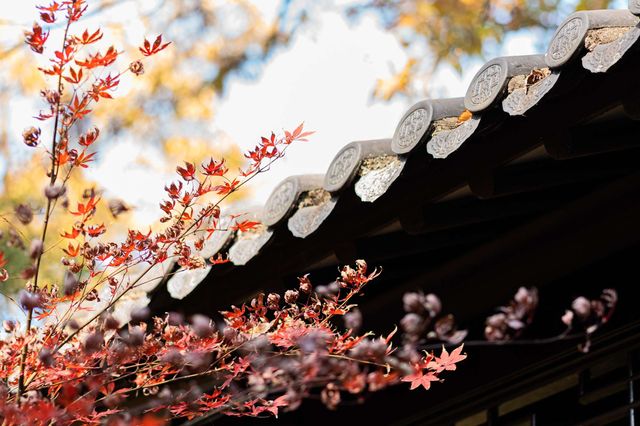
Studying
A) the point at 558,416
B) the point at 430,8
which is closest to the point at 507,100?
the point at 558,416

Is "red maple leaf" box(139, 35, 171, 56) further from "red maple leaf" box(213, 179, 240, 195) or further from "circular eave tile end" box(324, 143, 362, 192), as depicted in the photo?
"circular eave tile end" box(324, 143, 362, 192)

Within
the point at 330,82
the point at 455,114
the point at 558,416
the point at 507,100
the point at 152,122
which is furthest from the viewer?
the point at 330,82

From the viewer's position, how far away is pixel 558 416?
9.12ft

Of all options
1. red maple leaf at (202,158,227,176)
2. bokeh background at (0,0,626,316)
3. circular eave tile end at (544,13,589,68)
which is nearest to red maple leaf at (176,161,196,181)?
red maple leaf at (202,158,227,176)

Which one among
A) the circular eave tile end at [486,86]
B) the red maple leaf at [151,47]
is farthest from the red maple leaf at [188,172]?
the circular eave tile end at [486,86]

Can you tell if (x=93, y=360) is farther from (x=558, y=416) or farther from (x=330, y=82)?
(x=330, y=82)

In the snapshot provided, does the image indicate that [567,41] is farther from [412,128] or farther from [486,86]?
[412,128]

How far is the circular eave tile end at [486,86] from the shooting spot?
206 centimetres

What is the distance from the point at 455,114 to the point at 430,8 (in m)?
10.5

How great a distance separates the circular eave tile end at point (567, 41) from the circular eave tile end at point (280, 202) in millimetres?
895

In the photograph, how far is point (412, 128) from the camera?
2260 millimetres

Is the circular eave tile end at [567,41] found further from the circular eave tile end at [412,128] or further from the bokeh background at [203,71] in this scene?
the bokeh background at [203,71]

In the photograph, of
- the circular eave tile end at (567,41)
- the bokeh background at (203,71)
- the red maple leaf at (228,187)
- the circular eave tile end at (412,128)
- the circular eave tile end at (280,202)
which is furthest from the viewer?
the bokeh background at (203,71)

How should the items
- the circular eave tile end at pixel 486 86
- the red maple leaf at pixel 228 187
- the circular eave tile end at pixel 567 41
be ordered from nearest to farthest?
1. the circular eave tile end at pixel 567 41
2. the circular eave tile end at pixel 486 86
3. the red maple leaf at pixel 228 187
